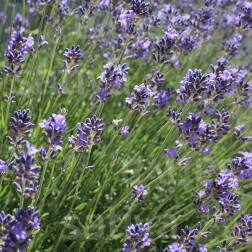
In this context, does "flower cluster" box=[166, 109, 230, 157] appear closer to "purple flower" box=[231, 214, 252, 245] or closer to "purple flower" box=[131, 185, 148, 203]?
"purple flower" box=[131, 185, 148, 203]

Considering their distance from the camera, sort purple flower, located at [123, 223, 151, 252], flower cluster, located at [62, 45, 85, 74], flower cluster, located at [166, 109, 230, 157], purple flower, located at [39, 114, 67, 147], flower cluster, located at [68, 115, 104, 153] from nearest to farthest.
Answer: purple flower, located at [39, 114, 67, 147] → purple flower, located at [123, 223, 151, 252] → flower cluster, located at [68, 115, 104, 153] → flower cluster, located at [166, 109, 230, 157] → flower cluster, located at [62, 45, 85, 74]

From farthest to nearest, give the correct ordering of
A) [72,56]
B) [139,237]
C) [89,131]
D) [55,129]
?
[72,56] → [89,131] → [139,237] → [55,129]

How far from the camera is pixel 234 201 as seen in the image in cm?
232

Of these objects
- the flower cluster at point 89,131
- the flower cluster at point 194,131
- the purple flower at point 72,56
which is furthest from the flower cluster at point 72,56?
the flower cluster at point 194,131

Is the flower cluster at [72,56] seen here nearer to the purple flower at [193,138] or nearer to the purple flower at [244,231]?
the purple flower at [193,138]

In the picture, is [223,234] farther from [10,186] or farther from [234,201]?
[10,186]

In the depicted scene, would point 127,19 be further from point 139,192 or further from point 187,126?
point 139,192

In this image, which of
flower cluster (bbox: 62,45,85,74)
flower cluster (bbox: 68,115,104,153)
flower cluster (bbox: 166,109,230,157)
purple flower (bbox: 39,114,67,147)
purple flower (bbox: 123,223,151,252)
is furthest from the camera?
flower cluster (bbox: 62,45,85,74)

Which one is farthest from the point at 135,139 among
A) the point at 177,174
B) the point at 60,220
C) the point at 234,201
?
the point at 234,201

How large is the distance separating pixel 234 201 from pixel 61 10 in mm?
2547

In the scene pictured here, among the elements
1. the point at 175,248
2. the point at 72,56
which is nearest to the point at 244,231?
the point at 175,248

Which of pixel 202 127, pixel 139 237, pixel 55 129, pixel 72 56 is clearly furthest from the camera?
pixel 72 56

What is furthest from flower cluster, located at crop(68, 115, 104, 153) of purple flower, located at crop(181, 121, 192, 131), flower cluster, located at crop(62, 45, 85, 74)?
flower cluster, located at crop(62, 45, 85, 74)

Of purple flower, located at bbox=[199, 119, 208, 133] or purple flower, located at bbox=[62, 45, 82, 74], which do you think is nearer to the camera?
purple flower, located at bbox=[199, 119, 208, 133]
